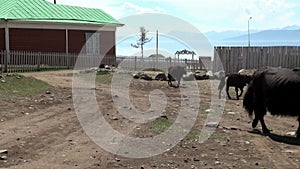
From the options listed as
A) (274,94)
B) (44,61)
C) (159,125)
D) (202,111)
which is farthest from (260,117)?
(44,61)

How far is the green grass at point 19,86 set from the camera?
53.3 ft

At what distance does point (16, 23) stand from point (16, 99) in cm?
1748

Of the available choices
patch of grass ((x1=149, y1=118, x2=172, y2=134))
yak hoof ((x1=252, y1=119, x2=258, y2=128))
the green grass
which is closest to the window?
the green grass

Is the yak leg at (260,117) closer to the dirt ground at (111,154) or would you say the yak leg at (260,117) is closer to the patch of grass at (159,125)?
the dirt ground at (111,154)

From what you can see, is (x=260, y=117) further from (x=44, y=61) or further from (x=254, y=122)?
(x=44, y=61)

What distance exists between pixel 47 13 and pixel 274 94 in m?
24.9

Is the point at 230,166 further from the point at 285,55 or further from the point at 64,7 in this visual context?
the point at 64,7

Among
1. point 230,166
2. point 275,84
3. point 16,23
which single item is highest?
point 16,23

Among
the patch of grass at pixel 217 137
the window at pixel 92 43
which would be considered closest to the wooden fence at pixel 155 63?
the window at pixel 92 43

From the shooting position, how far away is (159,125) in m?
11.3

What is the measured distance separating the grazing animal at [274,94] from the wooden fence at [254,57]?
16.7 meters

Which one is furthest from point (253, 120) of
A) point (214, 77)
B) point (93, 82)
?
point (214, 77)

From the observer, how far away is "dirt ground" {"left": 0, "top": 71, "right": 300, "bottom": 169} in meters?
8.08

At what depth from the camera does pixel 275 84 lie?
11.3 m
